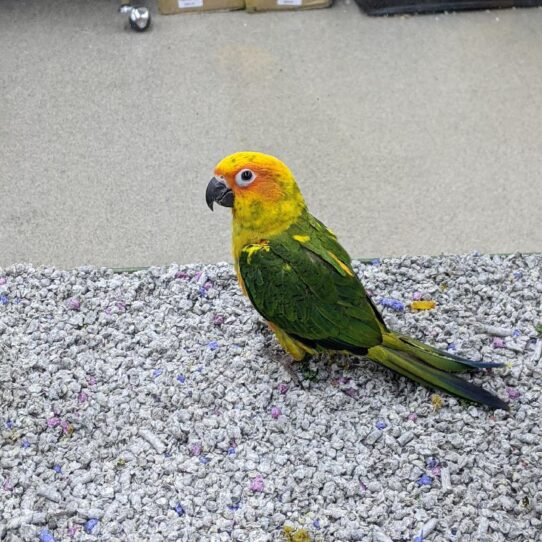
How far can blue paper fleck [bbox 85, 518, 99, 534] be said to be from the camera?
1331 millimetres

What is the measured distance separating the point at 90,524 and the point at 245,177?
74cm

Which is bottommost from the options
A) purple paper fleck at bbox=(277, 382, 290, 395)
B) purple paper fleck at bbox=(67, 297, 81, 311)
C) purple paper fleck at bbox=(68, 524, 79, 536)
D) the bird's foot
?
purple paper fleck at bbox=(68, 524, 79, 536)

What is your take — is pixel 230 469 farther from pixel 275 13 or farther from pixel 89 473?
pixel 275 13

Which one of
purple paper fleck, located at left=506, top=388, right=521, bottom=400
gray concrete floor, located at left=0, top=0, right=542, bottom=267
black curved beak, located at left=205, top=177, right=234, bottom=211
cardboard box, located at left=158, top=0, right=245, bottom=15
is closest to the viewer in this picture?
black curved beak, located at left=205, top=177, right=234, bottom=211

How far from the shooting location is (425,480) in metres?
1.40

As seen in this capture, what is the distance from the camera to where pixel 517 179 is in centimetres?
238

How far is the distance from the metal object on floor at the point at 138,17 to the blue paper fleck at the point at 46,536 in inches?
88.2

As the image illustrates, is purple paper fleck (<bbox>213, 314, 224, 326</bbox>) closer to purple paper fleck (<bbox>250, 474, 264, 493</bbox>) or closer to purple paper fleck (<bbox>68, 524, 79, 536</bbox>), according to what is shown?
purple paper fleck (<bbox>250, 474, 264, 493</bbox>)

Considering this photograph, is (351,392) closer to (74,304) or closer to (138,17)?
(74,304)

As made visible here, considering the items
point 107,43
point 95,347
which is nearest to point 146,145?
point 107,43

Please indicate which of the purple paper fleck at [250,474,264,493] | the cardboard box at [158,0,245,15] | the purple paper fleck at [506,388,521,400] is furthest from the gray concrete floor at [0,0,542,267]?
the purple paper fleck at [250,474,264,493]

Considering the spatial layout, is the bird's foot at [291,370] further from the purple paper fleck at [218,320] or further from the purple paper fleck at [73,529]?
Result: the purple paper fleck at [73,529]

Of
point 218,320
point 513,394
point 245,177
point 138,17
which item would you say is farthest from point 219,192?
point 138,17

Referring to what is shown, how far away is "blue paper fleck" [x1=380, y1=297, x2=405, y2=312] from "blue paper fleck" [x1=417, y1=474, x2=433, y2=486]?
47 centimetres
